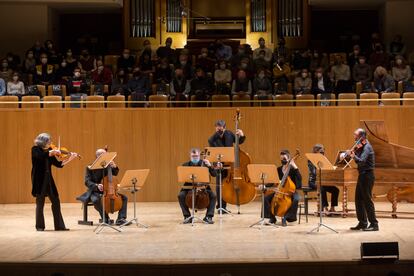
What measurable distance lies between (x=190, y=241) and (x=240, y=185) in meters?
2.44

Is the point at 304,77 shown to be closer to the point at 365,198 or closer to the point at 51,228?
the point at 365,198

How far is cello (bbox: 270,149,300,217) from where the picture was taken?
11602 mm

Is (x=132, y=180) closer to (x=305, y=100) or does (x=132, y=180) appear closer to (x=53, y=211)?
(x=53, y=211)

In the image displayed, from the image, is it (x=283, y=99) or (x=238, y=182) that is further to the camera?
(x=283, y=99)

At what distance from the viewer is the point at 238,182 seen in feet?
41.7

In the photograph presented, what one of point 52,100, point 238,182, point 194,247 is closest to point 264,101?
point 238,182

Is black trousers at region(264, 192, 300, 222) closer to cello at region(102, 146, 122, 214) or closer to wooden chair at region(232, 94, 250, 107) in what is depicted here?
cello at region(102, 146, 122, 214)

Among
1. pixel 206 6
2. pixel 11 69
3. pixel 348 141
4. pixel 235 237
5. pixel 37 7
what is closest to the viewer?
pixel 235 237

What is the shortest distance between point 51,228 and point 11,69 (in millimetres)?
6763

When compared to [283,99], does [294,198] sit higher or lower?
lower

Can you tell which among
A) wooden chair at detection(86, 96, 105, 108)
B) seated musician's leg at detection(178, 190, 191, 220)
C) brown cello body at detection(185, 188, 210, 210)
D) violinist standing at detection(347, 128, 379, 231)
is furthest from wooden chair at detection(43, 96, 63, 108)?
violinist standing at detection(347, 128, 379, 231)

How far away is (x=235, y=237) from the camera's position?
10797mm

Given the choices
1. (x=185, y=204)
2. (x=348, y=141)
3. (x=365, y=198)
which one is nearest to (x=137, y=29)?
(x=348, y=141)
